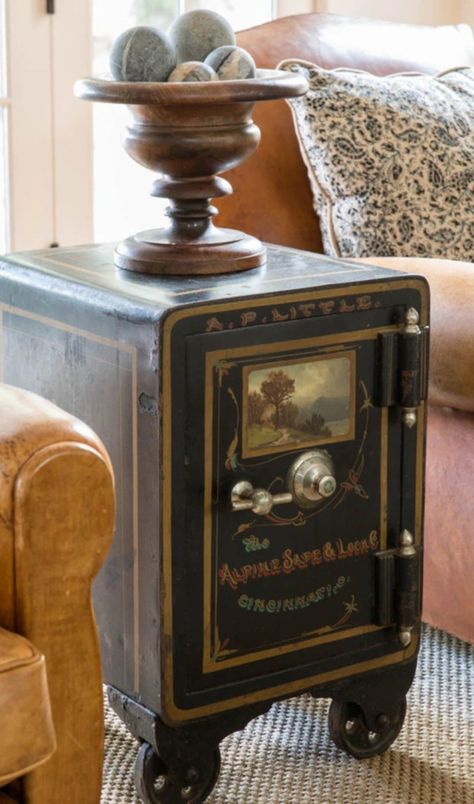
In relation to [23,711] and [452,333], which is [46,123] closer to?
[452,333]

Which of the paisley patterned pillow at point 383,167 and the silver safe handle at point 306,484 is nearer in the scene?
the silver safe handle at point 306,484

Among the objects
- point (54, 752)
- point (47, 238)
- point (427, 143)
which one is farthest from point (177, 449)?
point (47, 238)

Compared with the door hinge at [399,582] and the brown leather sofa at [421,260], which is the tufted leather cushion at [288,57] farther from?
the door hinge at [399,582]

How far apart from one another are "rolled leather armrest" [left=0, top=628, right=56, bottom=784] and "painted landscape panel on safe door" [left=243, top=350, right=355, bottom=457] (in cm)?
44

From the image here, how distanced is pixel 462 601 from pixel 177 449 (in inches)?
28.0

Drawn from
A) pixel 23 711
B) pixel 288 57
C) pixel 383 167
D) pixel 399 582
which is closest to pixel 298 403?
pixel 399 582

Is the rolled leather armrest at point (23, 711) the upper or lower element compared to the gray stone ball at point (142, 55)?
lower

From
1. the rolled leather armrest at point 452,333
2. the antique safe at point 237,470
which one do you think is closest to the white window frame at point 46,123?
the antique safe at point 237,470

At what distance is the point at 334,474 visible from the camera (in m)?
1.68

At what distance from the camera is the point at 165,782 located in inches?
66.3

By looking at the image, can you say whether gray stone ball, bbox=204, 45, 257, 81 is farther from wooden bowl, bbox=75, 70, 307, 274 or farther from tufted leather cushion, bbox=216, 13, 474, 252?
tufted leather cushion, bbox=216, 13, 474, 252

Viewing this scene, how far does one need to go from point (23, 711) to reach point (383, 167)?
123cm

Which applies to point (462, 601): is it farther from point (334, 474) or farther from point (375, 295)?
point (375, 295)

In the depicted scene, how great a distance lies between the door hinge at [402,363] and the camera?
1.69m
